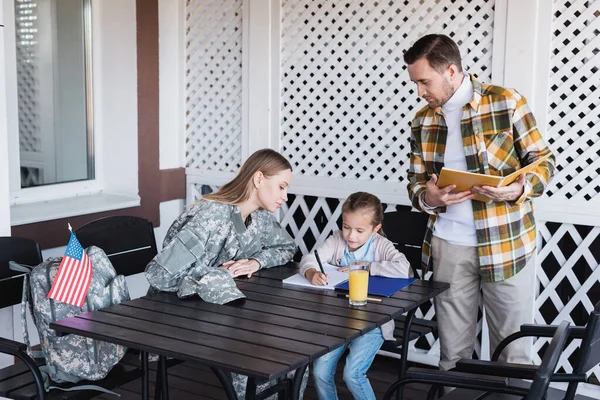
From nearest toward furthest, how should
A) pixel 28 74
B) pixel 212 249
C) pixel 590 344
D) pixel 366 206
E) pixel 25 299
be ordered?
pixel 590 344 < pixel 25 299 < pixel 212 249 < pixel 366 206 < pixel 28 74

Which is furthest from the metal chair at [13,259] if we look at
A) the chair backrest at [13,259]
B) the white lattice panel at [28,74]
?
the white lattice panel at [28,74]

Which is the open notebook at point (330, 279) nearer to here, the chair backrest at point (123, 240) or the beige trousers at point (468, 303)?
the beige trousers at point (468, 303)

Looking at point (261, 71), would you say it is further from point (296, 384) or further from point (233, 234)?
point (296, 384)

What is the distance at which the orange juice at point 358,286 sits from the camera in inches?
105

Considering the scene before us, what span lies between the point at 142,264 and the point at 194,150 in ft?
4.63

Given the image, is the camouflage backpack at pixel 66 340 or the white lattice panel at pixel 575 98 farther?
the white lattice panel at pixel 575 98

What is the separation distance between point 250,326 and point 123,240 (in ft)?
4.25

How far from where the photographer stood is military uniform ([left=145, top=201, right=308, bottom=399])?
2.73 metres

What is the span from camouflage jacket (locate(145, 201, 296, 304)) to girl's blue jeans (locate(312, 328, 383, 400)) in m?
0.46

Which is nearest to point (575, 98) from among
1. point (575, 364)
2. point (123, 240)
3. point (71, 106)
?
point (575, 364)

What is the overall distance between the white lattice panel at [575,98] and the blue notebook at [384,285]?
111 centimetres

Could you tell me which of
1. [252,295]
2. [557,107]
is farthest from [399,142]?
[252,295]

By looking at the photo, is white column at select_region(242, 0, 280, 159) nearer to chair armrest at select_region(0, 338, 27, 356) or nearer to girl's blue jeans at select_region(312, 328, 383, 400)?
girl's blue jeans at select_region(312, 328, 383, 400)

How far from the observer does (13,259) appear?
3.12 m
